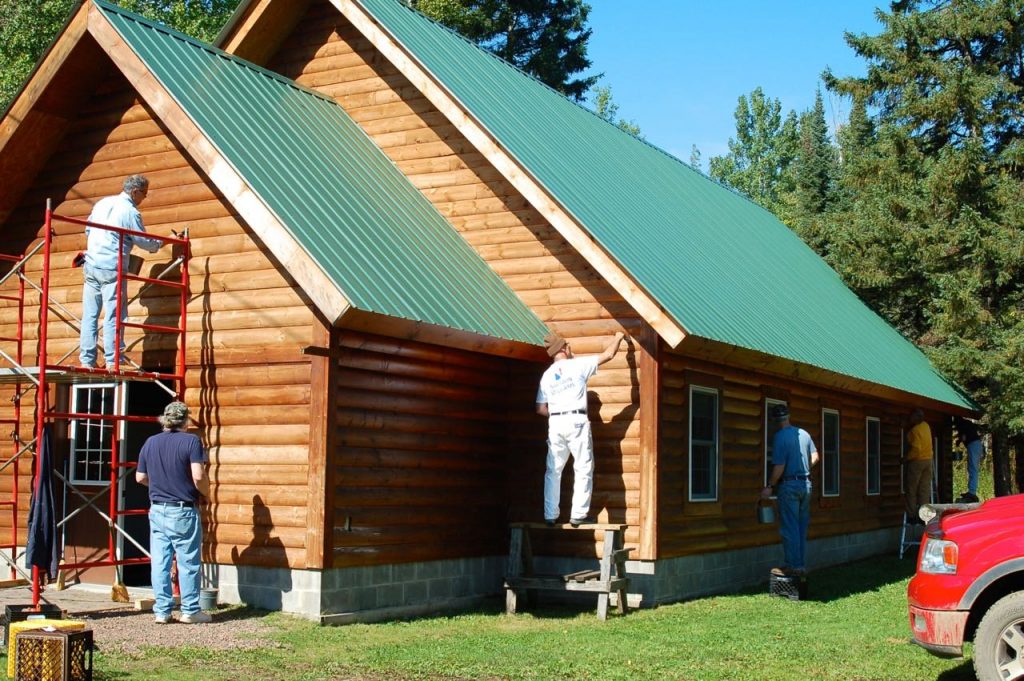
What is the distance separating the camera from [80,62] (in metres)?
13.3

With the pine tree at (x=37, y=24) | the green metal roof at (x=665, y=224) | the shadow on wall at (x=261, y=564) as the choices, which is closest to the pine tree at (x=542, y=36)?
the pine tree at (x=37, y=24)

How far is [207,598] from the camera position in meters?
11.4

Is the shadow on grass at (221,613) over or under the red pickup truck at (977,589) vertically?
under

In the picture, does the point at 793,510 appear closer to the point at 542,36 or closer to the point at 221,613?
the point at 221,613

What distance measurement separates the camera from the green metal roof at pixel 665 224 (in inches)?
579

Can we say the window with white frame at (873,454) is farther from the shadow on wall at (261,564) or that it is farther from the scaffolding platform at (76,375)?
the scaffolding platform at (76,375)

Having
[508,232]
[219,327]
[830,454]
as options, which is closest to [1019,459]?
[830,454]

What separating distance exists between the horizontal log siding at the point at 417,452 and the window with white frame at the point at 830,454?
7.52 meters

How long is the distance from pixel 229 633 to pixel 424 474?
317 centimetres

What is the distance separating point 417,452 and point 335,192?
3.05 meters

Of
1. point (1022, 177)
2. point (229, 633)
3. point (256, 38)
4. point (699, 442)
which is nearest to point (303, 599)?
point (229, 633)

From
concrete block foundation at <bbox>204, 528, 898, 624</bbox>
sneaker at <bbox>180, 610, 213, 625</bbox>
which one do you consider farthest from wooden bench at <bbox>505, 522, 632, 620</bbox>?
sneaker at <bbox>180, 610, 213, 625</bbox>

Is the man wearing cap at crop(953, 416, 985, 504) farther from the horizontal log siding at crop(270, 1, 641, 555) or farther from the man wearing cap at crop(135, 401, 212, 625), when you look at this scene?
the man wearing cap at crop(135, 401, 212, 625)

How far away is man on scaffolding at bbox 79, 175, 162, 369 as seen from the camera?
11992 mm
